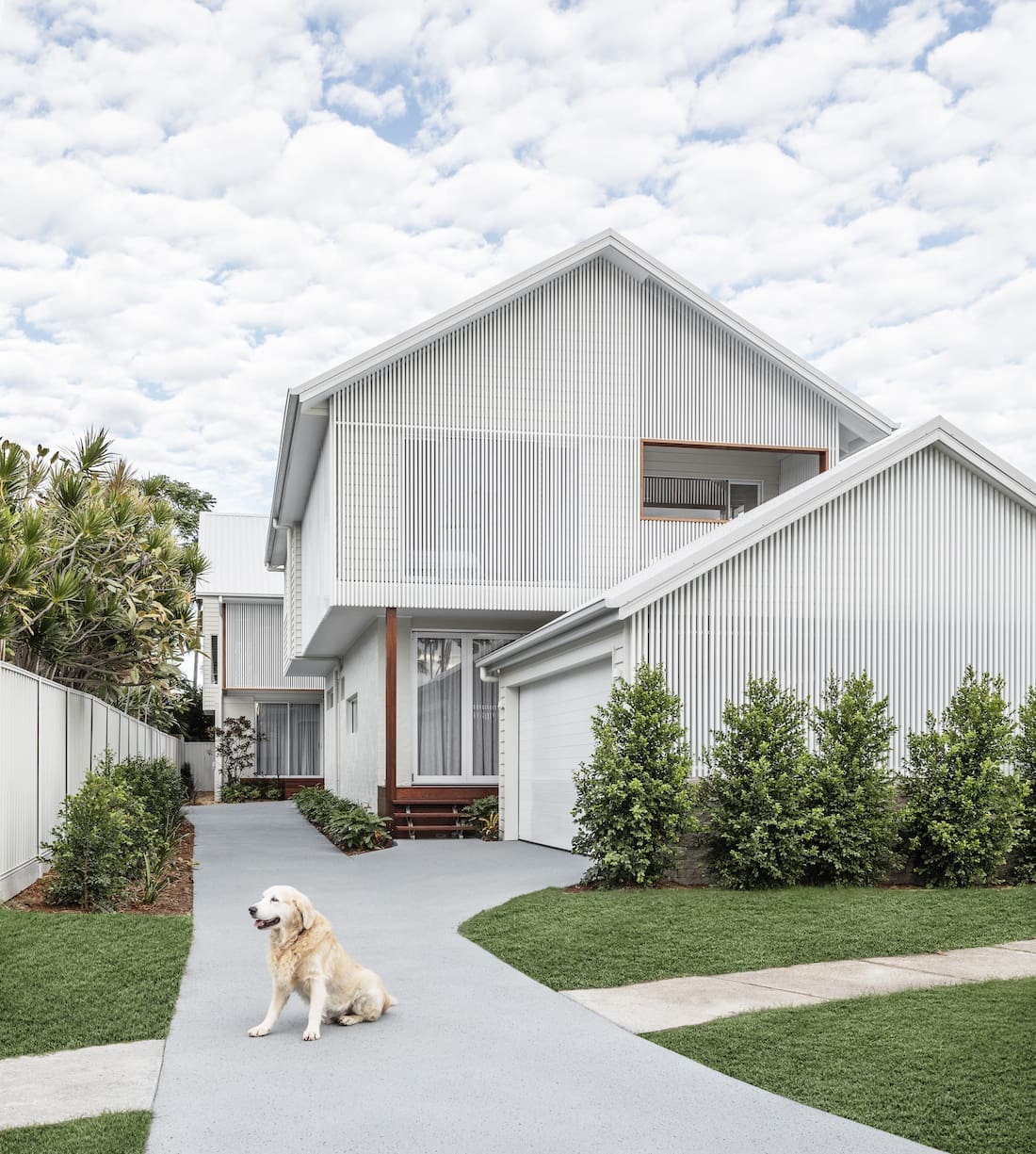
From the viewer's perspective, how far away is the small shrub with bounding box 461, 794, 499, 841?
20.2 m

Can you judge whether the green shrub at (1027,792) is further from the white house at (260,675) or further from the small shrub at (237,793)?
the small shrub at (237,793)

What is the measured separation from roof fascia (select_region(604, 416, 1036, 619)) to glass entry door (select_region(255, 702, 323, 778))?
25.1 m

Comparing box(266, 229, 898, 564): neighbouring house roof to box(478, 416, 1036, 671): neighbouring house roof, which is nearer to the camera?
box(478, 416, 1036, 671): neighbouring house roof

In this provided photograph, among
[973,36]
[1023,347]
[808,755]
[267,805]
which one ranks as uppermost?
[973,36]

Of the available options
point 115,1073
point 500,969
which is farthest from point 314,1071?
point 500,969

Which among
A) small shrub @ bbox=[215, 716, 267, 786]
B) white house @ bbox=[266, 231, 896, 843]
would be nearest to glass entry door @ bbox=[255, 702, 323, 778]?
small shrub @ bbox=[215, 716, 267, 786]

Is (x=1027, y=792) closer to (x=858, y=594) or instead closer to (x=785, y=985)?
(x=858, y=594)

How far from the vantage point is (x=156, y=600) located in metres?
18.5

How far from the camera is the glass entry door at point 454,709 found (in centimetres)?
2206

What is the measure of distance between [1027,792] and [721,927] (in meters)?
4.31

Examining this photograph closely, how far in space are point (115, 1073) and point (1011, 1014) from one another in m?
5.05

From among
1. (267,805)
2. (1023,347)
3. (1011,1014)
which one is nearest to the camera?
(1011,1014)

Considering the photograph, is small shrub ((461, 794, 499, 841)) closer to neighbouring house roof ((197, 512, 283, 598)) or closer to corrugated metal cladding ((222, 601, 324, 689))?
corrugated metal cladding ((222, 601, 324, 689))

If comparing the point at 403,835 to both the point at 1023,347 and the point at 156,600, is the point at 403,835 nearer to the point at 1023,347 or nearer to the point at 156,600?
the point at 156,600
